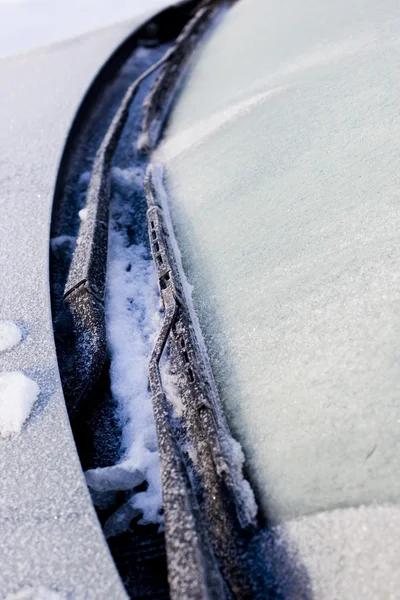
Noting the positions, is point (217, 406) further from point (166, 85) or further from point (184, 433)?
point (166, 85)

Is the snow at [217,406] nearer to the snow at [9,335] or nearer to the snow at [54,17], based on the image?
the snow at [9,335]

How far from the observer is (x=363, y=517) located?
30.0 inches

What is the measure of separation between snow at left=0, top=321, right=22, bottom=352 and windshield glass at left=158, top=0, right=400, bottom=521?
14.5 inches

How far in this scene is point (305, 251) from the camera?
1.11 meters

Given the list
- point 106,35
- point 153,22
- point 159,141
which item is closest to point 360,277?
point 159,141

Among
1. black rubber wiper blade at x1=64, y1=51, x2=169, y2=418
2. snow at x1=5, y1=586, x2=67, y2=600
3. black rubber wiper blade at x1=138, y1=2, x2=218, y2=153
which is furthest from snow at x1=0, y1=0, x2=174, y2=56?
snow at x1=5, y1=586, x2=67, y2=600

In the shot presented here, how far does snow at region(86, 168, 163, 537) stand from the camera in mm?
932

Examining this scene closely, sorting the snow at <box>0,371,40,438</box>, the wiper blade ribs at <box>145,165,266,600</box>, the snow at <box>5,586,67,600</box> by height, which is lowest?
the wiper blade ribs at <box>145,165,266,600</box>

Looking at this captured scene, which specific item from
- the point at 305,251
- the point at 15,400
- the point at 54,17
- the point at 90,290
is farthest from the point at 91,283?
the point at 54,17

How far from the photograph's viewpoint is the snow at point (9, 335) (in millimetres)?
1103

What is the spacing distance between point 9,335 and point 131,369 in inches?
9.7

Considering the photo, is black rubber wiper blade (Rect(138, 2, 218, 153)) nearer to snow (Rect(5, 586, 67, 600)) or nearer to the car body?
the car body

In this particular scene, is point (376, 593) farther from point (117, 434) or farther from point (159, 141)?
point (159, 141)

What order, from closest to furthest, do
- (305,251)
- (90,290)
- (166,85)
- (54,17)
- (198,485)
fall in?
1. (198,485)
2. (305,251)
3. (90,290)
4. (166,85)
5. (54,17)
